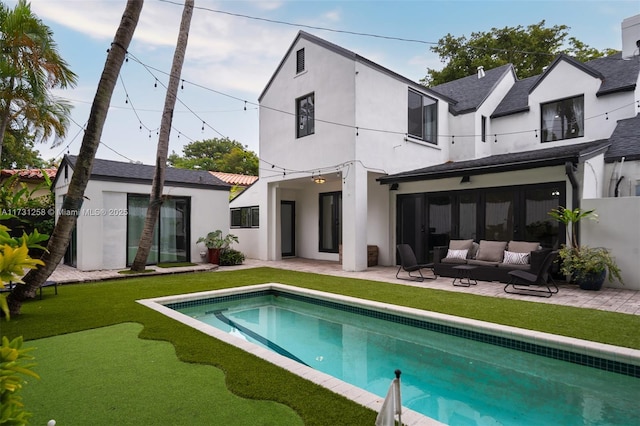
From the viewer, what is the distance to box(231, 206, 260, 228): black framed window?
1606cm

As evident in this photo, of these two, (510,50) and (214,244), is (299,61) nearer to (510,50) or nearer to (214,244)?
(214,244)

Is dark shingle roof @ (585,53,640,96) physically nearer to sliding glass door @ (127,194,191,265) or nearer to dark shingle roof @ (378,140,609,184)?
dark shingle roof @ (378,140,609,184)

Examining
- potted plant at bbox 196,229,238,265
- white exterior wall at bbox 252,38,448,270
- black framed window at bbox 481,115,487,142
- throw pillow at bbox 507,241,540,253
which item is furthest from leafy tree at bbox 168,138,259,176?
throw pillow at bbox 507,241,540,253

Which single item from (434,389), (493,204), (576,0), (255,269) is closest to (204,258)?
(255,269)

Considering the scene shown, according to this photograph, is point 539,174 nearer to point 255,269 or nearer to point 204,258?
point 255,269

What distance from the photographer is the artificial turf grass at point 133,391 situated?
2922 millimetres

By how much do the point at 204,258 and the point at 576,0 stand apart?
1608cm

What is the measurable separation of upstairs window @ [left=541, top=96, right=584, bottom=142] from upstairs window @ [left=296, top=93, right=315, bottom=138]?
8.73 m

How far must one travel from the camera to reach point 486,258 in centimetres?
975

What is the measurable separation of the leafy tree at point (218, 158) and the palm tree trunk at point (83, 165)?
85.3 ft

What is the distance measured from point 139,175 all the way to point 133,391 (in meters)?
10.6

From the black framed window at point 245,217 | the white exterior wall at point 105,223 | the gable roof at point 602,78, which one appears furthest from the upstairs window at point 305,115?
the gable roof at point 602,78

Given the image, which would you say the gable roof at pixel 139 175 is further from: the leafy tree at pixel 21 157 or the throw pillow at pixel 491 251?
the leafy tree at pixel 21 157

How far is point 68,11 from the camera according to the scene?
9.95 meters
